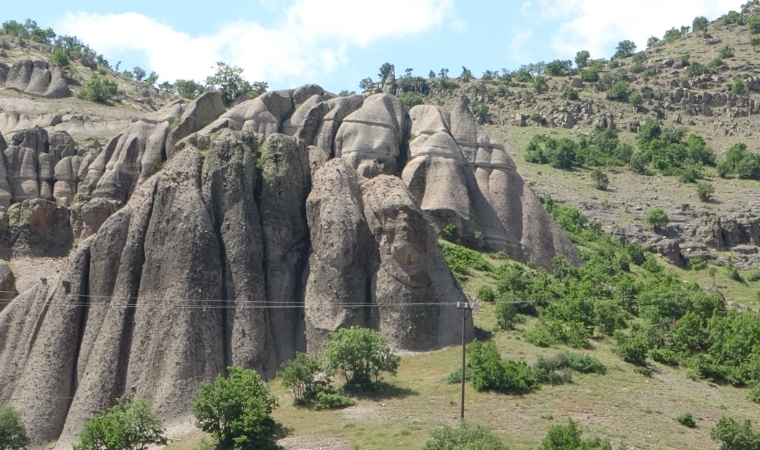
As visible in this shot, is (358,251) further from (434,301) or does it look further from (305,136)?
(305,136)

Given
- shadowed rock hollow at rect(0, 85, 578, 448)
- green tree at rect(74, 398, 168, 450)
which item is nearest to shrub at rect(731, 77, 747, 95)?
shadowed rock hollow at rect(0, 85, 578, 448)

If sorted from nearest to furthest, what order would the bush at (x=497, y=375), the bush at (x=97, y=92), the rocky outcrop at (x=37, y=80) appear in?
the bush at (x=497, y=375) < the rocky outcrop at (x=37, y=80) < the bush at (x=97, y=92)

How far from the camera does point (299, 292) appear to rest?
52656 mm

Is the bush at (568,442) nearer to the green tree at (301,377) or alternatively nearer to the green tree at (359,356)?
the green tree at (359,356)

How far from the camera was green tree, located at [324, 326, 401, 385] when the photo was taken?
155ft

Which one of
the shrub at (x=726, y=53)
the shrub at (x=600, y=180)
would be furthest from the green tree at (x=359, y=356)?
the shrub at (x=726, y=53)

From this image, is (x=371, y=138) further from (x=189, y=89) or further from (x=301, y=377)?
(x=189, y=89)

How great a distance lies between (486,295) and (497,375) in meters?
11.3

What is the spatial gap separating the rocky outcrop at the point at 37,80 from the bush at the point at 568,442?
89.2 meters

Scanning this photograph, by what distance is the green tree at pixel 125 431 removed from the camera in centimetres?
4438

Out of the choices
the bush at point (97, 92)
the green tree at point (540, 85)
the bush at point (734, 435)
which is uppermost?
the green tree at point (540, 85)

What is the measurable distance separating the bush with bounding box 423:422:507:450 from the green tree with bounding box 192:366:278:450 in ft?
20.4

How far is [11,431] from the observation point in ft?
155

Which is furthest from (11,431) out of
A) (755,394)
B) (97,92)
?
(97,92)
